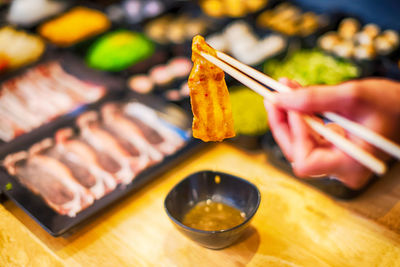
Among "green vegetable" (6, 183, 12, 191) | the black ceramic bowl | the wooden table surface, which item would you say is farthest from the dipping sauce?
"green vegetable" (6, 183, 12, 191)

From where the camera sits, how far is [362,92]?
Result: 998 millimetres

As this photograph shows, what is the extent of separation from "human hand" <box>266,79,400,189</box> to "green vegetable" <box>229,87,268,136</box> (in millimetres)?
882

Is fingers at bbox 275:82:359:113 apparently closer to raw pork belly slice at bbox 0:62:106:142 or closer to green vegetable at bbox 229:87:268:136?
green vegetable at bbox 229:87:268:136

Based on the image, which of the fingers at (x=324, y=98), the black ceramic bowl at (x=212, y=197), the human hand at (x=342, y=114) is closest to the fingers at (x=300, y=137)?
the human hand at (x=342, y=114)

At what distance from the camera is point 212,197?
5.48 ft

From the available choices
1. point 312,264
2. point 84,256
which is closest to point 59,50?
point 84,256

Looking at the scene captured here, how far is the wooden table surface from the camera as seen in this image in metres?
1.54

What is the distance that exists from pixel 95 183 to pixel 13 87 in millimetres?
1254

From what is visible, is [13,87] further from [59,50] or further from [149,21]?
[149,21]

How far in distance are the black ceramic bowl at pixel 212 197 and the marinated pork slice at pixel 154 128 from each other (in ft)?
1.46

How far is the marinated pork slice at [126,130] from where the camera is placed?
2.07 meters

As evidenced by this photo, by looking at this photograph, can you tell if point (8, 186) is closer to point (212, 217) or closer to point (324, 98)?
point (212, 217)

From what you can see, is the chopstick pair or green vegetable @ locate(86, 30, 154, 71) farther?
green vegetable @ locate(86, 30, 154, 71)

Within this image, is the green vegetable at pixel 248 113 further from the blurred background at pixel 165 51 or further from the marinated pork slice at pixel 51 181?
the marinated pork slice at pixel 51 181
